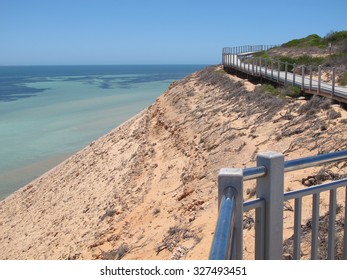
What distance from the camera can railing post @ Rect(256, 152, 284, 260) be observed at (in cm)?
279

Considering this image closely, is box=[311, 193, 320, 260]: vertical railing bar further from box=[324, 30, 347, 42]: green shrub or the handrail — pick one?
box=[324, 30, 347, 42]: green shrub

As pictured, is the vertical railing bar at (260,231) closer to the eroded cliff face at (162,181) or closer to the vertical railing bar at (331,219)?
the vertical railing bar at (331,219)

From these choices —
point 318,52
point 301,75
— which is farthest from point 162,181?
point 318,52

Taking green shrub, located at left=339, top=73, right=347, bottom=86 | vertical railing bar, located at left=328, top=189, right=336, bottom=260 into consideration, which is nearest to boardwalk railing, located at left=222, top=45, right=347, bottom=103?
green shrub, located at left=339, top=73, right=347, bottom=86

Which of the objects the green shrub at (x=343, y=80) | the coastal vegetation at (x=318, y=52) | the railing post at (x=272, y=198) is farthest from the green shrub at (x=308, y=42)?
the railing post at (x=272, y=198)

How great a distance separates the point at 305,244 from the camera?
18.7 feet

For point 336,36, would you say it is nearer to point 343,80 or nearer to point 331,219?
point 343,80

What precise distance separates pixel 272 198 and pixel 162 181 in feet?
34.1

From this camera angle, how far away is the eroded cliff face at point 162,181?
904 cm

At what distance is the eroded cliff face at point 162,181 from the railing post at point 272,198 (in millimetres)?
3329

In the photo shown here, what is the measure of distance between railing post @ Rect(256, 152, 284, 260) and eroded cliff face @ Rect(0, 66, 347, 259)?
3329mm

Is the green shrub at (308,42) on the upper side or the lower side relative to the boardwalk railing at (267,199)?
upper

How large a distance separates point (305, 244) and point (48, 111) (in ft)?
162

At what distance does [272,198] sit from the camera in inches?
112
